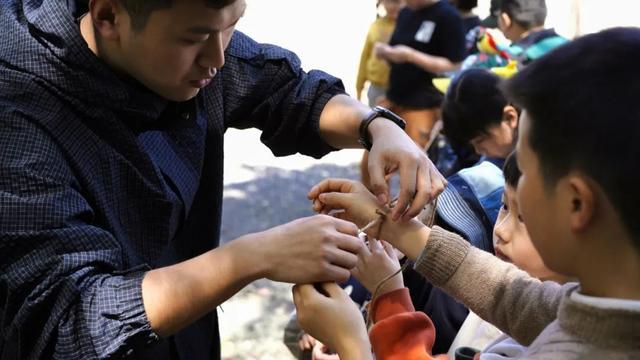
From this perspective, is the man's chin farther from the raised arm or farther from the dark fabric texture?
the dark fabric texture

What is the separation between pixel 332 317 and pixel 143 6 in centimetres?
72

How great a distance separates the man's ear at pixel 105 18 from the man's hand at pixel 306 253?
1.75 ft

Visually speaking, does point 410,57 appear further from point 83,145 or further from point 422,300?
point 83,145

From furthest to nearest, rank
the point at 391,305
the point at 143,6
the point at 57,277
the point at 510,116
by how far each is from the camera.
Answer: the point at 510,116 < the point at 391,305 < the point at 143,6 < the point at 57,277

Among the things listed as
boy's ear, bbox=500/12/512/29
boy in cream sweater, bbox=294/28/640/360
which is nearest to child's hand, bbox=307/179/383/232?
boy in cream sweater, bbox=294/28/640/360

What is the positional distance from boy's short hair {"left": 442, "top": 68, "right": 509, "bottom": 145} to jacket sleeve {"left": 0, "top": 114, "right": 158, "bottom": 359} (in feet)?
6.95

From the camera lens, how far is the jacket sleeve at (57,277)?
1.45 meters

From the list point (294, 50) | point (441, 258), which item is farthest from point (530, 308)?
point (294, 50)

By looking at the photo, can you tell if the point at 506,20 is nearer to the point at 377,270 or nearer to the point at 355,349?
the point at 377,270

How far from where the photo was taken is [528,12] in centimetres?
497

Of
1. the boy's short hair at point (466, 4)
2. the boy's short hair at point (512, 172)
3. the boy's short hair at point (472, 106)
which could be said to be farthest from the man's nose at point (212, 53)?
the boy's short hair at point (466, 4)

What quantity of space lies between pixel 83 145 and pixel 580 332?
3.36ft

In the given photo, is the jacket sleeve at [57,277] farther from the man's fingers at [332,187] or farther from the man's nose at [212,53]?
Answer: the man's fingers at [332,187]

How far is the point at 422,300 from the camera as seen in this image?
260 cm
